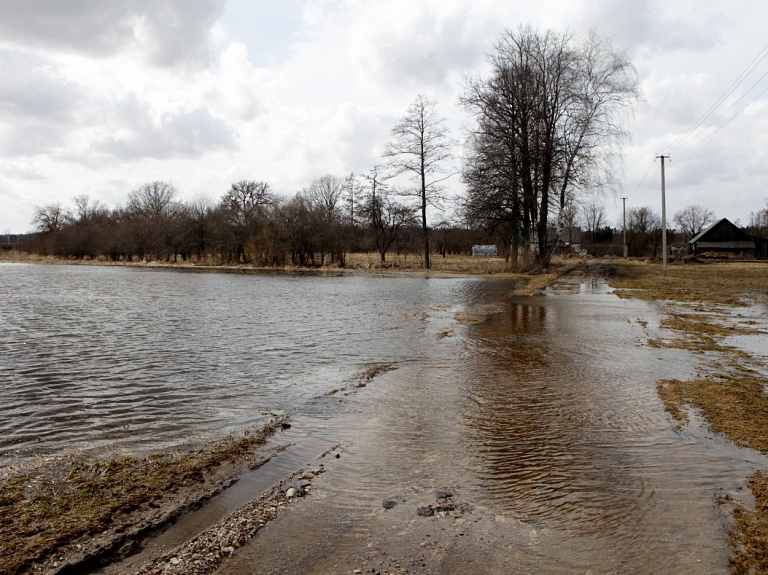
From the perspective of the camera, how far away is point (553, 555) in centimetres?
340

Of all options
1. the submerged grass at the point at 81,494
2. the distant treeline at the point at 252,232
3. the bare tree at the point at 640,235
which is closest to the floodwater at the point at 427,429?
the submerged grass at the point at 81,494

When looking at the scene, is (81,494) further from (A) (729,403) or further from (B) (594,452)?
(A) (729,403)

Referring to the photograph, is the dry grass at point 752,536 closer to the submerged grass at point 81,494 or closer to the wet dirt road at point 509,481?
the wet dirt road at point 509,481

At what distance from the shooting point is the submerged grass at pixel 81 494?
11.5 ft

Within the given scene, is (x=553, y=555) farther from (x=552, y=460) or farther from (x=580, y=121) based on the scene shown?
(x=580, y=121)

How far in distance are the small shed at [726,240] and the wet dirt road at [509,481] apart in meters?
64.6

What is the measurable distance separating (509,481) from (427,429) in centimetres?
151

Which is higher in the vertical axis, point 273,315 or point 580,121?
point 580,121

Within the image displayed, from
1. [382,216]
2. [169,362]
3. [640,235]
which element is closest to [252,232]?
[382,216]

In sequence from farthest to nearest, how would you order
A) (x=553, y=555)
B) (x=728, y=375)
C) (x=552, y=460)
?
(x=728, y=375) → (x=552, y=460) → (x=553, y=555)

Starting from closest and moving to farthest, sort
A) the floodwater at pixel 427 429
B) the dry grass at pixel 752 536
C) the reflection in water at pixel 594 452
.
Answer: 1. the dry grass at pixel 752 536
2. the floodwater at pixel 427 429
3. the reflection in water at pixel 594 452

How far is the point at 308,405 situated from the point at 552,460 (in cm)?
319

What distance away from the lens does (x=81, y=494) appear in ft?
13.7

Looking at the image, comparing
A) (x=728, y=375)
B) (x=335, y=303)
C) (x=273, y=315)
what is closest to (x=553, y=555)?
(x=728, y=375)
